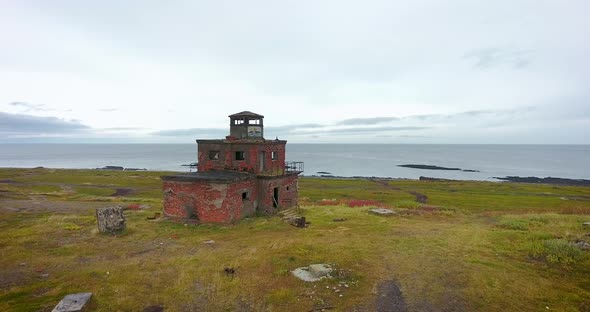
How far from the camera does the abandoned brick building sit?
29297mm

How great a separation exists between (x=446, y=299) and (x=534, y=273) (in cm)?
631

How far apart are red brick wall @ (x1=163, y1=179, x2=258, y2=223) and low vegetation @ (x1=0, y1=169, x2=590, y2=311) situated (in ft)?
3.57

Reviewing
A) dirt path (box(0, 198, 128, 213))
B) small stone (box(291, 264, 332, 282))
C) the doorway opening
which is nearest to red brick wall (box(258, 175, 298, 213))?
the doorway opening

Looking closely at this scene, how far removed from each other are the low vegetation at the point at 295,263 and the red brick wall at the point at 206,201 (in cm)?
109

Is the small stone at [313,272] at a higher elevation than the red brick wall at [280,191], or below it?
below

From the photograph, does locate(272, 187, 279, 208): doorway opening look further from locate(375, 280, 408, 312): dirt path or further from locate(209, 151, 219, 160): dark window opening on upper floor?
locate(375, 280, 408, 312): dirt path

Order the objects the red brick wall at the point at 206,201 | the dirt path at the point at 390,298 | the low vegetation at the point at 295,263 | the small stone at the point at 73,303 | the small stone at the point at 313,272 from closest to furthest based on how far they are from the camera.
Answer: the small stone at the point at 73,303
the dirt path at the point at 390,298
the low vegetation at the point at 295,263
the small stone at the point at 313,272
the red brick wall at the point at 206,201

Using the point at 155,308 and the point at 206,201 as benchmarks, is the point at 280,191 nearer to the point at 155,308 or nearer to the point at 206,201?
the point at 206,201

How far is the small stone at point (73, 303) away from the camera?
1341 centimetres

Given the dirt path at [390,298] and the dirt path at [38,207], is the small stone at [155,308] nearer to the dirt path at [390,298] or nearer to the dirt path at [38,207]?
the dirt path at [390,298]

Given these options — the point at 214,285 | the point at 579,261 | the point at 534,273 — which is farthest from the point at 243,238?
the point at 579,261

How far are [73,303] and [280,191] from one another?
74.8ft

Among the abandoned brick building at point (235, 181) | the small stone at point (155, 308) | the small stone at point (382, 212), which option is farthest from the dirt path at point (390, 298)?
the small stone at point (382, 212)

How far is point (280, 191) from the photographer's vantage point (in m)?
35.3
